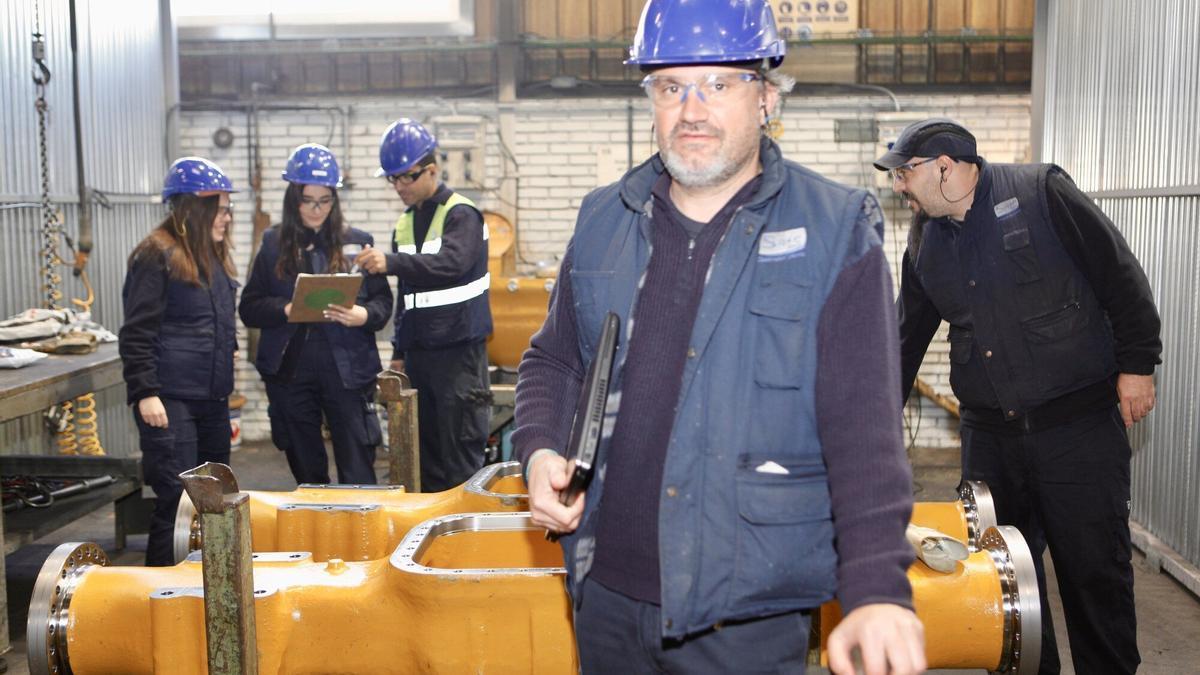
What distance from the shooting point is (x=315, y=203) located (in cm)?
465

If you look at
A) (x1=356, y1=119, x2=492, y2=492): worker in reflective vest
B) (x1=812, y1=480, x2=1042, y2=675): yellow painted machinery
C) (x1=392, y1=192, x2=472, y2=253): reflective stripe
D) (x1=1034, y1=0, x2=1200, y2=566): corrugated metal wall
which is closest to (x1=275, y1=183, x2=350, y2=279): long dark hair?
(x1=356, y1=119, x2=492, y2=492): worker in reflective vest

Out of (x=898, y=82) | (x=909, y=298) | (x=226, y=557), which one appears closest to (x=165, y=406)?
(x=226, y=557)

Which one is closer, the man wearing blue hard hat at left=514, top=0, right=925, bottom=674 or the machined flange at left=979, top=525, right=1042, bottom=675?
the man wearing blue hard hat at left=514, top=0, right=925, bottom=674

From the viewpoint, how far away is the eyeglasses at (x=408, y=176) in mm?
5004

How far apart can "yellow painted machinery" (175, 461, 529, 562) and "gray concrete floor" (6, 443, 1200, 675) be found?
3.68 feet

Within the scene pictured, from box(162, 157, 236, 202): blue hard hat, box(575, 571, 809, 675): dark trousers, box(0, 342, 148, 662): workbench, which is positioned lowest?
box(0, 342, 148, 662): workbench

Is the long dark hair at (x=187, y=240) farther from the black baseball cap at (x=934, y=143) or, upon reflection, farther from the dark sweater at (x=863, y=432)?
the dark sweater at (x=863, y=432)

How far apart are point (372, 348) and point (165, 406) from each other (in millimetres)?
884

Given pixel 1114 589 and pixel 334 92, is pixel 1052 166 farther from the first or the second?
pixel 334 92

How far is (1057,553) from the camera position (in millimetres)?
3162

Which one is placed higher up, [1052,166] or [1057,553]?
[1052,166]

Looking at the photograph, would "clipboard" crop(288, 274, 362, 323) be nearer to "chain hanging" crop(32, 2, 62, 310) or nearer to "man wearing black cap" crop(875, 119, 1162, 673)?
"chain hanging" crop(32, 2, 62, 310)

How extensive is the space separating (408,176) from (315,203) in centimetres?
52

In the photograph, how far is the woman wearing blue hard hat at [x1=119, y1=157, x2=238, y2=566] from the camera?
4094mm
